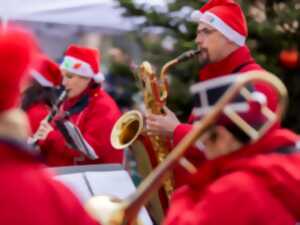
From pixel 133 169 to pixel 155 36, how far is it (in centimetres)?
197

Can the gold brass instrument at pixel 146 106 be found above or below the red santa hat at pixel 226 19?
below

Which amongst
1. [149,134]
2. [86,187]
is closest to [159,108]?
[149,134]

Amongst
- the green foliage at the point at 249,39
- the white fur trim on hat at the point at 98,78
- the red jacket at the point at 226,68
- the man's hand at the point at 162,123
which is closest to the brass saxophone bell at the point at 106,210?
the red jacket at the point at 226,68

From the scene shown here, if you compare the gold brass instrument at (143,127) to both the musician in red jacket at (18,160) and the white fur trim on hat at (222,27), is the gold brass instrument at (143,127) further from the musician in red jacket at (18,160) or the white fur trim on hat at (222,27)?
the musician in red jacket at (18,160)

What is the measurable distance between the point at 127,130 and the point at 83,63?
4.08 ft

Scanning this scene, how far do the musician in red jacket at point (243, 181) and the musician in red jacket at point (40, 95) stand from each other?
362 cm

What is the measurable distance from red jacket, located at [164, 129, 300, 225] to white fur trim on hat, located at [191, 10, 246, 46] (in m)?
2.22

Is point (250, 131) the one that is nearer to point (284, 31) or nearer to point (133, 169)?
point (284, 31)

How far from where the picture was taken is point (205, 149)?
312 cm

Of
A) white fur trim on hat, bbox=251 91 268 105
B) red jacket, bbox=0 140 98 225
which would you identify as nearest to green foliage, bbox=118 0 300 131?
white fur trim on hat, bbox=251 91 268 105

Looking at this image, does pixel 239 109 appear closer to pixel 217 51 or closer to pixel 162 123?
pixel 217 51

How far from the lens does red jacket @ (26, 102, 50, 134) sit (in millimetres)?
6602

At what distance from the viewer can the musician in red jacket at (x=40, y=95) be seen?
21.7 ft

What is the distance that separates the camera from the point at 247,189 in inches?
115
